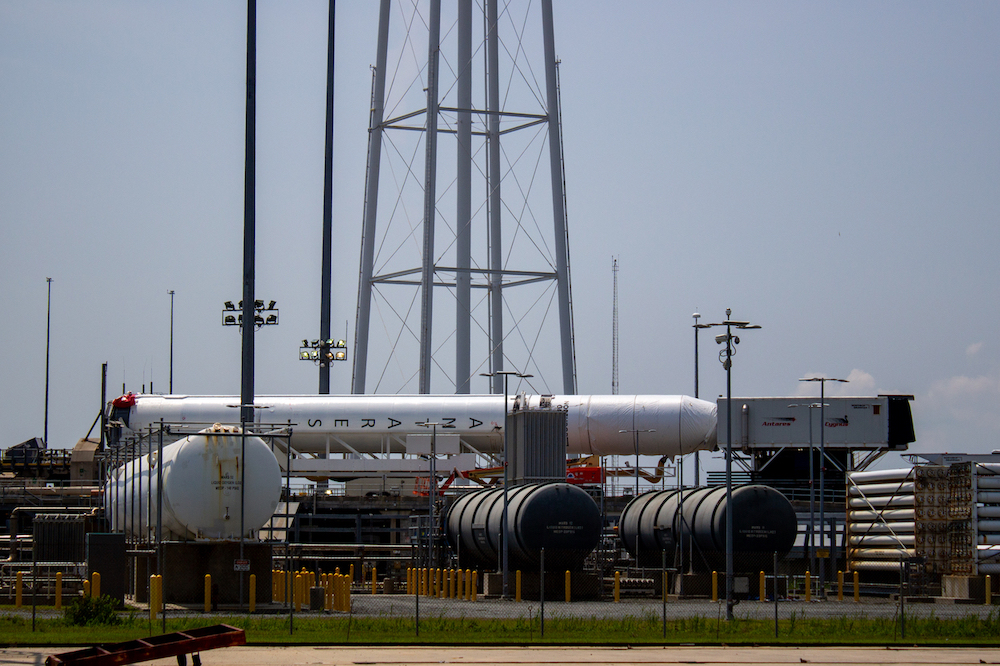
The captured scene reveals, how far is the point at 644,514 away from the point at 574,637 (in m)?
Answer: 17.3

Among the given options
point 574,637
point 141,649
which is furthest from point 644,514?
point 141,649

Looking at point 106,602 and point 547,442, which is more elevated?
point 547,442

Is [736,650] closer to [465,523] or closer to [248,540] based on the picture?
[248,540]

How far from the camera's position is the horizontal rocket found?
47.9 m

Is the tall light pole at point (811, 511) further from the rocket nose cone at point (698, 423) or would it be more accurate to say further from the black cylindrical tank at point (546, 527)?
the black cylindrical tank at point (546, 527)

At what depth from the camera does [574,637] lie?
23031 mm

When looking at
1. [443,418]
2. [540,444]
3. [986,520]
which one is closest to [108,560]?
[540,444]

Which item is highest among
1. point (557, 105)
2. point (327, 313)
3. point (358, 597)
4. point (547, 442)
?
point (557, 105)

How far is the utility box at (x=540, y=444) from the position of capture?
38125 millimetres

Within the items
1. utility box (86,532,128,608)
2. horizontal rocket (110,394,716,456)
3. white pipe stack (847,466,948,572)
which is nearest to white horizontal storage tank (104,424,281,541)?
utility box (86,532,128,608)

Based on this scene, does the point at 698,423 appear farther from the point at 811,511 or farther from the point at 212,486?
the point at 212,486

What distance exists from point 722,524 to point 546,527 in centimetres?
489

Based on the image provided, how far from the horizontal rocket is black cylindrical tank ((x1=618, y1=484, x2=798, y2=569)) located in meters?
7.90

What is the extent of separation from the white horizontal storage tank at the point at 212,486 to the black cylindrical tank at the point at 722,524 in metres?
11.8
